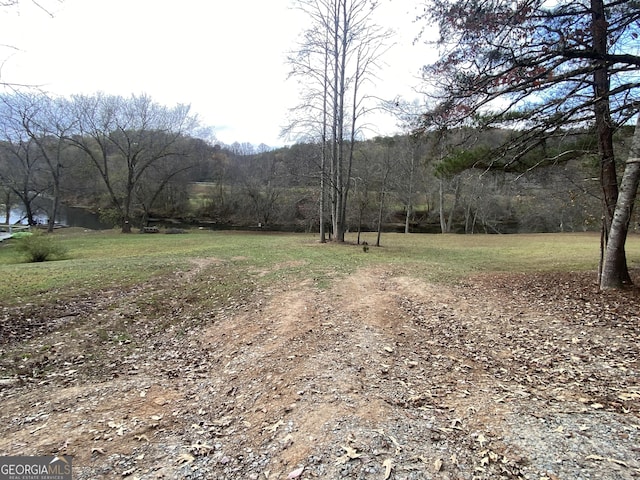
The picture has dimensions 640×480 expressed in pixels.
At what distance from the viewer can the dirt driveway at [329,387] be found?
8.41ft

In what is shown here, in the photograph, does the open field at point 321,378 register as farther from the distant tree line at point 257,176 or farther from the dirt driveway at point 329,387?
the distant tree line at point 257,176

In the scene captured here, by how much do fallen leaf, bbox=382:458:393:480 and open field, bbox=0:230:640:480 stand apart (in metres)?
0.01

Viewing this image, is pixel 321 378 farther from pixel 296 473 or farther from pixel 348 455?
pixel 296 473

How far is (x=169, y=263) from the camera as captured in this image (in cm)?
1037

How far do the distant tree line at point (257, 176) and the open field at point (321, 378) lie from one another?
11.6ft

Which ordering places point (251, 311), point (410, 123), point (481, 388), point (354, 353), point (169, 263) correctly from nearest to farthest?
point (481, 388) → point (354, 353) → point (251, 311) → point (410, 123) → point (169, 263)

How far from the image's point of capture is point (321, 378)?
12.7ft

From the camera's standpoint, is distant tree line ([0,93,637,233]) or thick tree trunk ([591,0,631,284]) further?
distant tree line ([0,93,637,233])

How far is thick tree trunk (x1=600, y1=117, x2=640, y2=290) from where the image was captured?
590cm

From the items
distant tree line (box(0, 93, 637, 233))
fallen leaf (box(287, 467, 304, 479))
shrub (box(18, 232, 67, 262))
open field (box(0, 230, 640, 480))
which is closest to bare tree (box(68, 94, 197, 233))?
distant tree line (box(0, 93, 637, 233))

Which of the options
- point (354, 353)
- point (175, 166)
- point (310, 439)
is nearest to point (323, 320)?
point (354, 353)

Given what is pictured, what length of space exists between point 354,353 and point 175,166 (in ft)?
98.8

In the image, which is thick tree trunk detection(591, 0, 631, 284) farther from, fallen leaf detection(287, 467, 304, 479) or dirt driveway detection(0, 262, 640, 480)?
fallen leaf detection(287, 467, 304, 479)

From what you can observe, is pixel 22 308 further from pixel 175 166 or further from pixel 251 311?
pixel 175 166
